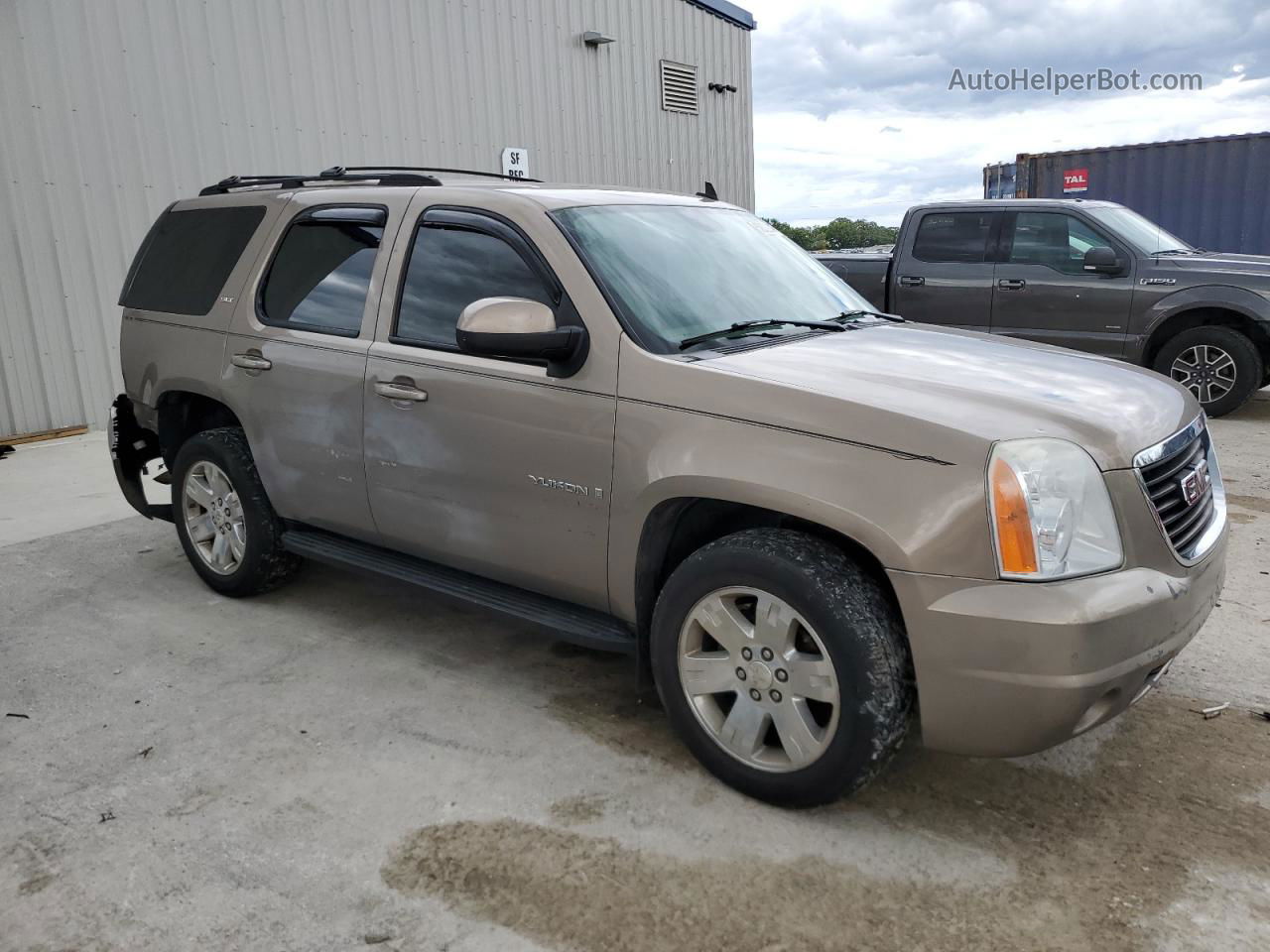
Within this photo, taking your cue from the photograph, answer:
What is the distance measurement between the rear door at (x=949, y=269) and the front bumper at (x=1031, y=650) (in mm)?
6903

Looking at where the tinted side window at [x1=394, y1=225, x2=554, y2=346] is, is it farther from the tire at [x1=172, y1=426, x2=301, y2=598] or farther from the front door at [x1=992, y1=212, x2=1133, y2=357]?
the front door at [x1=992, y1=212, x2=1133, y2=357]

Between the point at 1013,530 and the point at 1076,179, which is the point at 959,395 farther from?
the point at 1076,179

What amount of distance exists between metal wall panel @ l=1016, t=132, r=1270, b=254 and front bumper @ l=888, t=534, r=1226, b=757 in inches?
553

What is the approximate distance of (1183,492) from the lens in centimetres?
287

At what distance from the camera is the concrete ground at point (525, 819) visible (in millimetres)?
2465

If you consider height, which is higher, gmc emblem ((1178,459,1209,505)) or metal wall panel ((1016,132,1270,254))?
metal wall panel ((1016,132,1270,254))

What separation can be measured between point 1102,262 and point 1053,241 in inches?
21.1

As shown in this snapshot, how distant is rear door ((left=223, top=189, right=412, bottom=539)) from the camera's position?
3.90 m

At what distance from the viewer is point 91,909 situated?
255cm

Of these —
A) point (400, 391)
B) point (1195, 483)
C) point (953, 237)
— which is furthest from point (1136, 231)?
point (400, 391)

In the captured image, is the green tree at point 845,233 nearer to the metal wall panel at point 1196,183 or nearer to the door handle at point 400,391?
the metal wall panel at point 1196,183

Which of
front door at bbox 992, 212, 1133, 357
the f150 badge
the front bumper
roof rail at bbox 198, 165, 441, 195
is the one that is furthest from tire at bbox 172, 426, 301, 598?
front door at bbox 992, 212, 1133, 357

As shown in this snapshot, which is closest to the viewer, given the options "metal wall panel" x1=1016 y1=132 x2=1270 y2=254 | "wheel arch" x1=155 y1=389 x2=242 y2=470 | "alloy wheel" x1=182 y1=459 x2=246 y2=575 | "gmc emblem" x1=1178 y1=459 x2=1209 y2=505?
"gmc emblem" x1=1178 y1=459 x2=1209 y2=505

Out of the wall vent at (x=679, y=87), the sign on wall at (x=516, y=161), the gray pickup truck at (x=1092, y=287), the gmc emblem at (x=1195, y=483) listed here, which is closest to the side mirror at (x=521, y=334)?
the gmc emblem at (x=1195, y=483)
